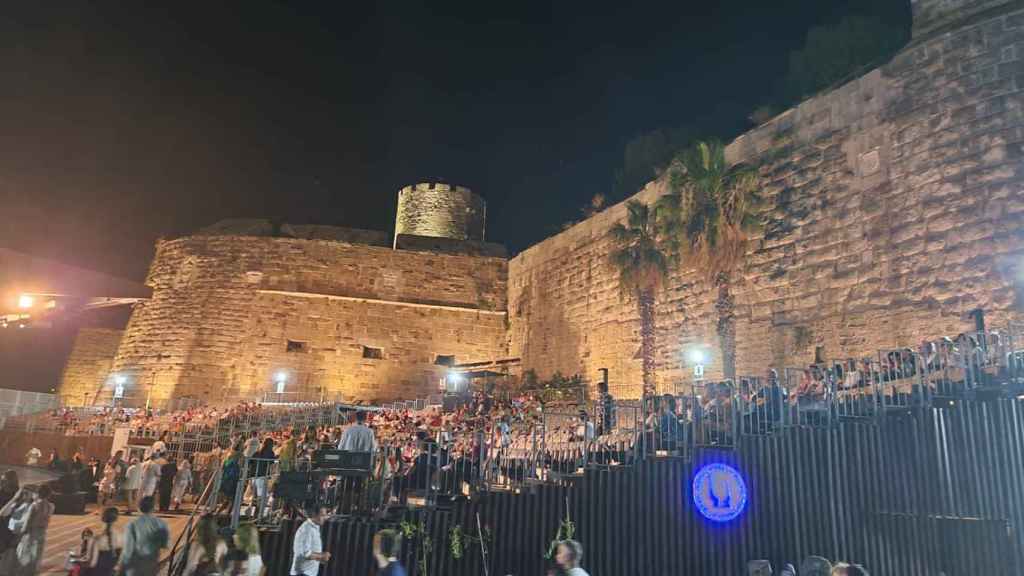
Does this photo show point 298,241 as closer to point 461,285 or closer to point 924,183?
point 461,285

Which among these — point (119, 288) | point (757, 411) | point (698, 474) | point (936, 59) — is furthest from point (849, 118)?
point (119, 288)

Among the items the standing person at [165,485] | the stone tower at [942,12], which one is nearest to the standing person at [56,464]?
the standing person at [165,485]

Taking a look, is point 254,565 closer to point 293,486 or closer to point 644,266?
point 293,486

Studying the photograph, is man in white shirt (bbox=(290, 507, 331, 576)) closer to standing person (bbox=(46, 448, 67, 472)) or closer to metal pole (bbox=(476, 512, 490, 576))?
metal pole (bbox=(476, 512, 490, 576))

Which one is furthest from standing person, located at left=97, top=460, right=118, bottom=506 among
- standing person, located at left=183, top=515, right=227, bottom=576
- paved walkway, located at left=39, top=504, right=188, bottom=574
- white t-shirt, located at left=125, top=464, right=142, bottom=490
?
standing person, located at left=183, top=515, right=227, bottom=576

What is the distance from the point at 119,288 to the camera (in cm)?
1437

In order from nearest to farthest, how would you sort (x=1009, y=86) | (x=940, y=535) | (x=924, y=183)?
(x=940, y=535), (x=1009, y=86), (x=924, y=183)

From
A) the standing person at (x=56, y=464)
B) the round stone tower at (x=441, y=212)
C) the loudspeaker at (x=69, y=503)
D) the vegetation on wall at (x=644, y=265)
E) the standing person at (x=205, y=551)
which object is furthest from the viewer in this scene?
the round stone tower at (x=441, y=212)

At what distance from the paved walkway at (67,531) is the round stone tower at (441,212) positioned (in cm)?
2156

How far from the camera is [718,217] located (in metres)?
15.8

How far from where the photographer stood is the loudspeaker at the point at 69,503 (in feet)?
33.2

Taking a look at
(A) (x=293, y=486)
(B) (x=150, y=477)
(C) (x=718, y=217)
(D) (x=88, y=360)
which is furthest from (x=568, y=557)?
(D) (x=88, y=360)

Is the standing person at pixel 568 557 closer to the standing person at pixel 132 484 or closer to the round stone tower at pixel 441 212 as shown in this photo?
the standing person at pixel 132 484

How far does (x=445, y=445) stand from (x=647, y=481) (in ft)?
7.84
